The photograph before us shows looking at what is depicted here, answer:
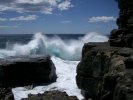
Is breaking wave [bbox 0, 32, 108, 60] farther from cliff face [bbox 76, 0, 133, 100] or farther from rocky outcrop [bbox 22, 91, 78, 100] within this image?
rocky outcrop [bbox 22, 91, 78, 100]

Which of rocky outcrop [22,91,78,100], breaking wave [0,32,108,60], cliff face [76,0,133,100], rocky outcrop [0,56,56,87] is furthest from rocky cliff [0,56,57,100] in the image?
breaking wave [0,32,108,60]

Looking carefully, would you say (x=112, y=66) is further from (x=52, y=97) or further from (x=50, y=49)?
(x=50, y=49)

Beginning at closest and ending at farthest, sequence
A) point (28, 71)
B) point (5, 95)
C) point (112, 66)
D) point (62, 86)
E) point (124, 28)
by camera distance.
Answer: point (112, 66) → point (5, 95) → point (124, 28) → point (62, 86) → point (28, 71)

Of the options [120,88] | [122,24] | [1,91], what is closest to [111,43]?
[122,24]

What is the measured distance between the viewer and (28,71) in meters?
18.8

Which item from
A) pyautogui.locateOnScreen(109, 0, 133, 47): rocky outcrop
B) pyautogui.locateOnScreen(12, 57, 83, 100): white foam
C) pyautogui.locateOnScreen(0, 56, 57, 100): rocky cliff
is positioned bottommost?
pyautogui.locateOnScreen(12, 57, 83, 100): white foam

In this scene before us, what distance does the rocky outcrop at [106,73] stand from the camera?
27.6ft

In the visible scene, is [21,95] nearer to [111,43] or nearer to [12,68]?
[12,68]

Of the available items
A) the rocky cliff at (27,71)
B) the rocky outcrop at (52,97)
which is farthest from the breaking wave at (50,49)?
the rocky outcrop at (52,97)

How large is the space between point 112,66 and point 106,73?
32 centimetres

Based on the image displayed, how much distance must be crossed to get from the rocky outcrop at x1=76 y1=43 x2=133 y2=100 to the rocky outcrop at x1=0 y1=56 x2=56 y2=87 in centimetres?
326

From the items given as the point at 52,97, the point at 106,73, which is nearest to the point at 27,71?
the point at 52,97

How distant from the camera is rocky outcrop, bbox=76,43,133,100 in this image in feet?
27.6

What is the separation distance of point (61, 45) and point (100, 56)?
26.7 meters
